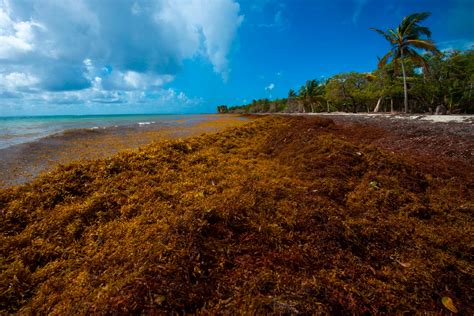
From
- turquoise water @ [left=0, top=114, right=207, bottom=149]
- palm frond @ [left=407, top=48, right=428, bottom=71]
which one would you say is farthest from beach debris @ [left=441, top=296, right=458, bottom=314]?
palm frond @ [left=407, top=48, right=428, bottom=71]

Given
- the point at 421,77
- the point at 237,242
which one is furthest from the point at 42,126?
the point at 421,77

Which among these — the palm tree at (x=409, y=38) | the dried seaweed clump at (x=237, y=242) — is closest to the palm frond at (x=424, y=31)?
the palm tree at (x=409, y=38)

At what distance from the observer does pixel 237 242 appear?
2.36m

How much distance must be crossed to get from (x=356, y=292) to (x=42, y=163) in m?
9.02

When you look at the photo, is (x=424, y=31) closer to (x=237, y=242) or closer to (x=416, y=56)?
(x=416, y=56)

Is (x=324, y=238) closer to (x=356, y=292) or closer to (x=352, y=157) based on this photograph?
(x=356, y=292)

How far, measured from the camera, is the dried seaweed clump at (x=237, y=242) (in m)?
1.68

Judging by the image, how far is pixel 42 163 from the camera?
640 centimetres

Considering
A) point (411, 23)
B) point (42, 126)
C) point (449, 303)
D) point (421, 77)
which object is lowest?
point (449, 303)

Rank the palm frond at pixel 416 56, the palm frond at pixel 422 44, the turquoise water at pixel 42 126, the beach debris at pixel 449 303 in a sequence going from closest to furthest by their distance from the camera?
the beach debris at pixel 449 303 < the turquoise water at pixel 42 126 < the palm frond at pixel 422 44 < the palm frond at pixel 416 56

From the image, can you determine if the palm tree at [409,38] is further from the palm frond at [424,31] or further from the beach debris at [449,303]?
the beach debris at [449,303]

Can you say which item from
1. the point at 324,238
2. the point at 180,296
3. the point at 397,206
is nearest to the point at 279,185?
→ the point at 324,238

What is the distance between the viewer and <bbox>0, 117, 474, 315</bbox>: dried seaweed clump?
168 cm

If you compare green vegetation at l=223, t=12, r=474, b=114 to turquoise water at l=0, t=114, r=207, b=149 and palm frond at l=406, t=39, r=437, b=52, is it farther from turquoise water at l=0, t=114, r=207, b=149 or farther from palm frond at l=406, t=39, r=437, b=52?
turquoise water at l=0, t=114, r=207, b=149
